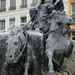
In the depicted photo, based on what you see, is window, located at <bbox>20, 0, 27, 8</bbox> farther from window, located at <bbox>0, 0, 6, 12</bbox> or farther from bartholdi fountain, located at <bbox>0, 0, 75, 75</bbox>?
bartholdi fountain, located at <bbox>0, 0, 75, 75</bbox>

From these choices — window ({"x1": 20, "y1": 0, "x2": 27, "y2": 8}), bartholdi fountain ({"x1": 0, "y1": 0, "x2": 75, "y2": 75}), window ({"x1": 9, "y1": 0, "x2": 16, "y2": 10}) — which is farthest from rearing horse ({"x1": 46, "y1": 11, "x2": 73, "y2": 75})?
window ({"x1": 9, "y1": 0, "x2": 16, "y2": 10})

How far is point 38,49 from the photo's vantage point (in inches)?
272

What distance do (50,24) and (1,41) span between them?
4.68 feet

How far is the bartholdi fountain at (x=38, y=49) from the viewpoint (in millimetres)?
5941

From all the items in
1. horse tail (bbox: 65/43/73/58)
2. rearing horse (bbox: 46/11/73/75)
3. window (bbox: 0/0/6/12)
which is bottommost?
horse tail (bbox: 65/43/73/58)

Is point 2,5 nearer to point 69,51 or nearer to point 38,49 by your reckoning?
point 38,49

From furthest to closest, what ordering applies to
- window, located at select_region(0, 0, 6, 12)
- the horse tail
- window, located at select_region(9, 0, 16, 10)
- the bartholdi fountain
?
window, located at select_region(0, 0, 6, 12)
window, located at select_region(9, 0, 16, 10)
the horse tail
the bartholdi fountain

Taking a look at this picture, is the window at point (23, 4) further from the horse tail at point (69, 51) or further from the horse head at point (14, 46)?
the horse head at point (14, 46)

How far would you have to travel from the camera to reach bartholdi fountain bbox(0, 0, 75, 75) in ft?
19.5

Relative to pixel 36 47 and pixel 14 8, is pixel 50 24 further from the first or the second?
pixel 14 8

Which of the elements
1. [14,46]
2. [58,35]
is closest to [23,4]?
[58,35]

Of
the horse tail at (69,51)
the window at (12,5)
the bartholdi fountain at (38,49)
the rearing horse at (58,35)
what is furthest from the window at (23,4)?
the horse tail at (69,51)

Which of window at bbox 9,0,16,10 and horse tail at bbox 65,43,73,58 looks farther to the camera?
window at bbox 9,0,16,10

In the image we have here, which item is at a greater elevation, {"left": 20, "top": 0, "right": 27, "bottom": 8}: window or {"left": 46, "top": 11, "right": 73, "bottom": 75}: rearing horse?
{"left": 20, "top": 0, "right": 27, "bottom": 8}: window
